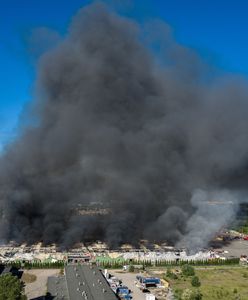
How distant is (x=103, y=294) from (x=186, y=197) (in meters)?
15.7

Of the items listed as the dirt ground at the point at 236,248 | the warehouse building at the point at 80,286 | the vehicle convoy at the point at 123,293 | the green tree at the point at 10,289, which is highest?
the dirt ground at the point at 236,248

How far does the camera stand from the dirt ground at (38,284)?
1887cm

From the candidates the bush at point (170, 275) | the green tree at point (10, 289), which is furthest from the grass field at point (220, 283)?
the green tree at point (10, 289)

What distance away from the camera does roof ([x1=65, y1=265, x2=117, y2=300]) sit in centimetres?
1714

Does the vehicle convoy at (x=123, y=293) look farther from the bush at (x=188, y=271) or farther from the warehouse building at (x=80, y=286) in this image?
the bush at (x=188, y=271)

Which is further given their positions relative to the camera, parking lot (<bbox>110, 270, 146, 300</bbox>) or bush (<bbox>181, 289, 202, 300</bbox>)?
parking lot (<bbox>110, 270, 146, 300</bbox>)

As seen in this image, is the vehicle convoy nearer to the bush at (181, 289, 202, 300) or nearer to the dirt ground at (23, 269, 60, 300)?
the bush at (181, 289, 202, 300)

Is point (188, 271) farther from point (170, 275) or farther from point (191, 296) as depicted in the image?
point (191, 296)

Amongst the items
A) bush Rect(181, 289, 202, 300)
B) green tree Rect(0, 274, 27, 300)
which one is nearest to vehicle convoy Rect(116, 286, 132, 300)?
bush Rect(181, 289, 202, 300)

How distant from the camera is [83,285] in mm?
18797

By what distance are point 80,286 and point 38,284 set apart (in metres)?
3.10

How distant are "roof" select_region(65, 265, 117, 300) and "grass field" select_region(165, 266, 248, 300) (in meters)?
3.60

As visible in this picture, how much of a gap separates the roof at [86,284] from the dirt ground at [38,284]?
112 cm

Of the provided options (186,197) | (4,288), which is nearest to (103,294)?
(4,288)
